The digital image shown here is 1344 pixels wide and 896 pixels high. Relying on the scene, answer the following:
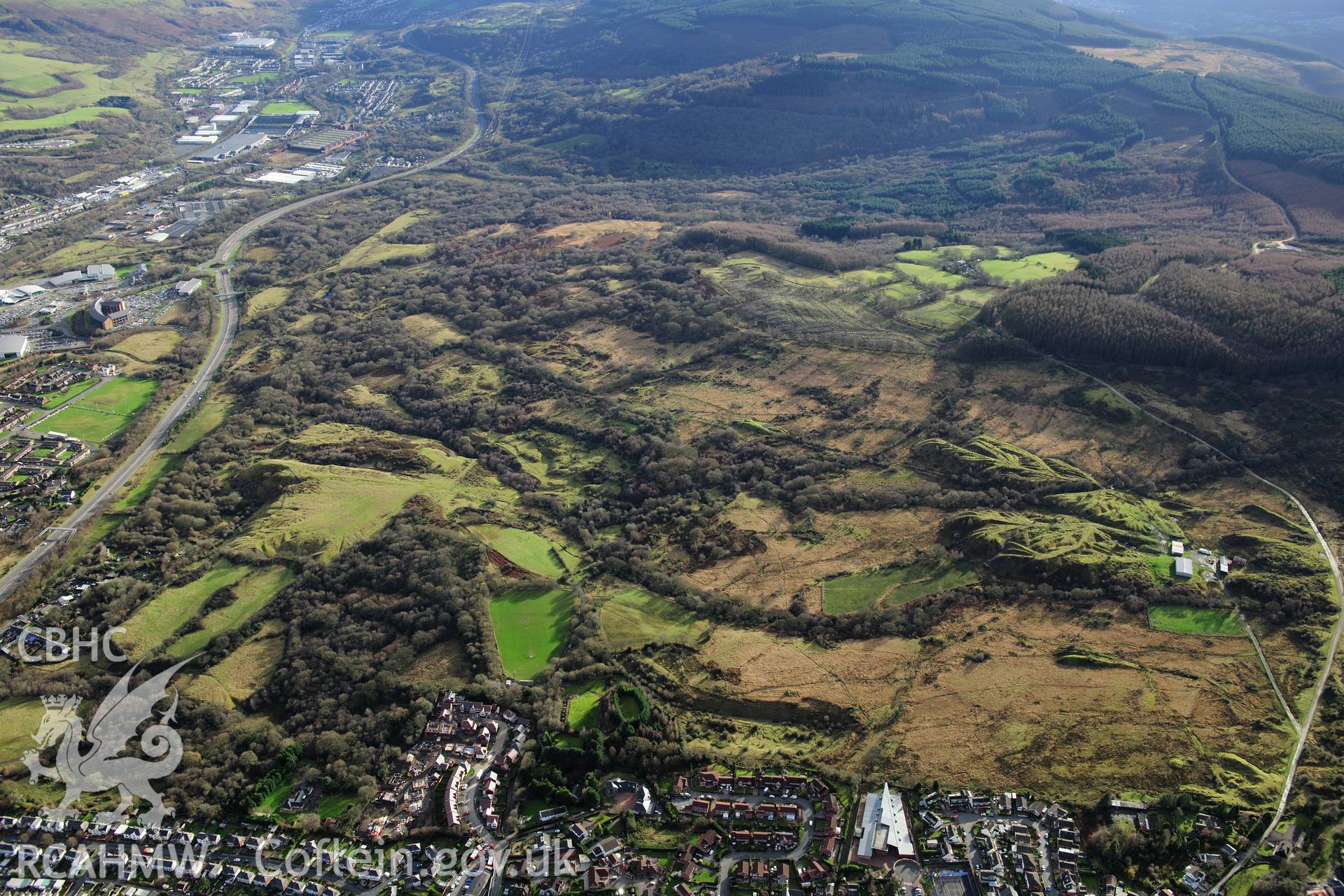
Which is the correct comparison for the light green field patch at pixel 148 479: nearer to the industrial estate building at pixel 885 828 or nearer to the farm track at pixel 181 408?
the farm track at pixel 181 408

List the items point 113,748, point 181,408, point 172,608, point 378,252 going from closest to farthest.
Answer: point 113,748
point 172,608
point 181,408
point 378,252

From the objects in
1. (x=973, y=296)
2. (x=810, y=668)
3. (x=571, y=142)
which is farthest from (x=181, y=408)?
(x=571, y=142)

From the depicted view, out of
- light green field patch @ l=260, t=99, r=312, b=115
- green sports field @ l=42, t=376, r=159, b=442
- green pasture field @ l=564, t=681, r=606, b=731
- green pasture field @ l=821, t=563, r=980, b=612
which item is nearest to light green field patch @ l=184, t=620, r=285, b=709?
green pasture field @ l=564, t=681, r=606, b=731

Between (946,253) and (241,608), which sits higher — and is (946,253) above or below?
above

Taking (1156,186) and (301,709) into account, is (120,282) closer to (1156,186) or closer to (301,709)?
(301,709)

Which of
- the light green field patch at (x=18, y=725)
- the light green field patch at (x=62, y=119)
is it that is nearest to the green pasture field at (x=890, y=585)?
the light green field patch at (x=18, y=725)

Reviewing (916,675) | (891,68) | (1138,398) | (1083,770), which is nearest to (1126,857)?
(1083,770)

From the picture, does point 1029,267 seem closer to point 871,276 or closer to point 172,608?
point 871,276
